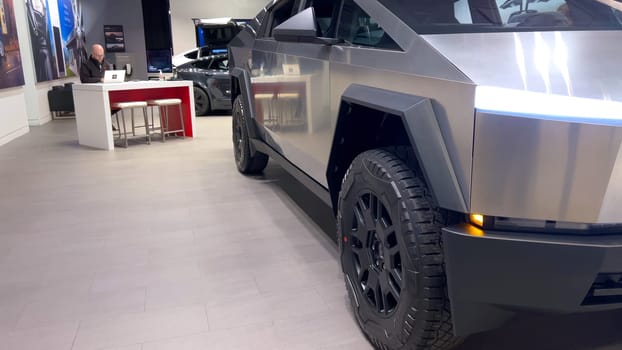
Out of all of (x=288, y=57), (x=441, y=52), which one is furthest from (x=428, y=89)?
(x=288, y=57)

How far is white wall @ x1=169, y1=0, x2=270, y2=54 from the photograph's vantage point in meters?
13.5

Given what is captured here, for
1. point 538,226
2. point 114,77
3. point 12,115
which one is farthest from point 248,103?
point 12,115

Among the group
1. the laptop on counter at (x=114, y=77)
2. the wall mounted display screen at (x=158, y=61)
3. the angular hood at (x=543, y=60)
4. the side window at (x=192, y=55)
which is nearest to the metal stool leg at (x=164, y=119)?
the laptop on counter at (x=114, y=77)

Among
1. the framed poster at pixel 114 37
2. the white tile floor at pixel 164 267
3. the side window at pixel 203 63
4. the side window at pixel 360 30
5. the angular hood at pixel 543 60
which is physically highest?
the framed poster at pixel 114 37

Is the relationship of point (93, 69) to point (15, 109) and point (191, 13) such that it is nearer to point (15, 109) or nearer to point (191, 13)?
point (15, 109)

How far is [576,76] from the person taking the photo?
141 centimetres

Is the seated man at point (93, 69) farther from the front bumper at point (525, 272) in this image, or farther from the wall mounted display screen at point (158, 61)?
the wall mounted display screen at point (158, 61)

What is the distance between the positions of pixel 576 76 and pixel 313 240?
206 centimetres

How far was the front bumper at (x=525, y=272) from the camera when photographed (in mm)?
1325

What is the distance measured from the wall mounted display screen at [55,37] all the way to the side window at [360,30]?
853cm

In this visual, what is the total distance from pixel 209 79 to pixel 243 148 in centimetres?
531

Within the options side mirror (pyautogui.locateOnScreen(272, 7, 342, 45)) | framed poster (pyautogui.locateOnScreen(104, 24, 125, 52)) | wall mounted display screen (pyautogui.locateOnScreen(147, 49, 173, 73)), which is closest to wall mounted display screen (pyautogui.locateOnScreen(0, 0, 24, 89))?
side mirror (pyautogui.locateOnScreen(272, 7, 342, 45))

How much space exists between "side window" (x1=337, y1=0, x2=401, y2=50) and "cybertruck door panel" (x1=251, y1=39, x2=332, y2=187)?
13 cm

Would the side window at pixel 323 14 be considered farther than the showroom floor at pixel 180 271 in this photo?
Yes
